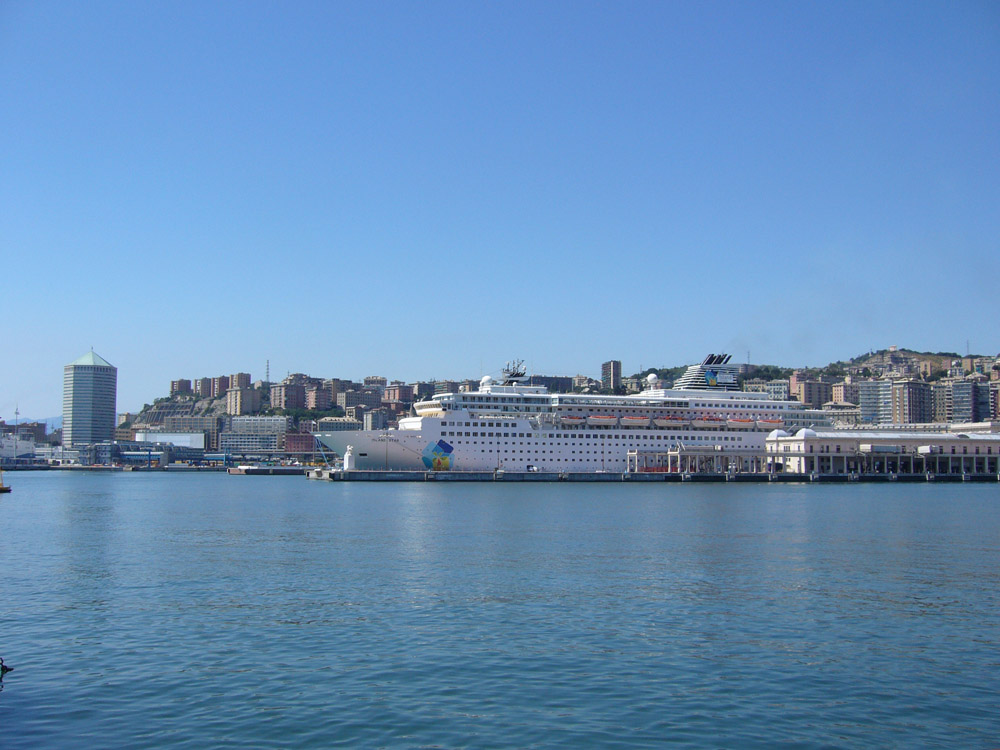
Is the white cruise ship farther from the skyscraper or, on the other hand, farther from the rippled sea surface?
the skyscraper

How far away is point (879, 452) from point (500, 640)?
60.5m

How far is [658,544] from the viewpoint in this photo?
2217cm

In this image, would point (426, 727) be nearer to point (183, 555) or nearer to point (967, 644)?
point (967, 644)

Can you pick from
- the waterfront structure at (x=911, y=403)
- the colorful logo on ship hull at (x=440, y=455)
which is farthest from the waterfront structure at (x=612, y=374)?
the colorful logo on ship hull at (x=440, y=455)

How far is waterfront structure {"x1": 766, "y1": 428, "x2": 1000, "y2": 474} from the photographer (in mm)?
63969

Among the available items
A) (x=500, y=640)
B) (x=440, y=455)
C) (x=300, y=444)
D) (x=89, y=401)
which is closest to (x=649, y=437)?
(x=440, y=455)

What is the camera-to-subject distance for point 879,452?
6594 centimetres

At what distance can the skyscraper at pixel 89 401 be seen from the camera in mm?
149625

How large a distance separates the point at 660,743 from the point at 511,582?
8.15 metres

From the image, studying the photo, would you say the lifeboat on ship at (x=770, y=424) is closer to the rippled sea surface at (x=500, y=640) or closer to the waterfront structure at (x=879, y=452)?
the waterfront structure at (x=879, y=452)

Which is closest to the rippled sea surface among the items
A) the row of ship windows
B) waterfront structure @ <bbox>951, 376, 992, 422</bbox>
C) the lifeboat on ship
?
the row of ship windows

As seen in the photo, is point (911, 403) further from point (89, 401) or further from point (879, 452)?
point (89, 401)

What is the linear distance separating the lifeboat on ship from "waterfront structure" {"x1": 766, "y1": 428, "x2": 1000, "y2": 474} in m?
0.94

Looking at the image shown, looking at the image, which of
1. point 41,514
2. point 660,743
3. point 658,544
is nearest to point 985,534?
point 658,544
